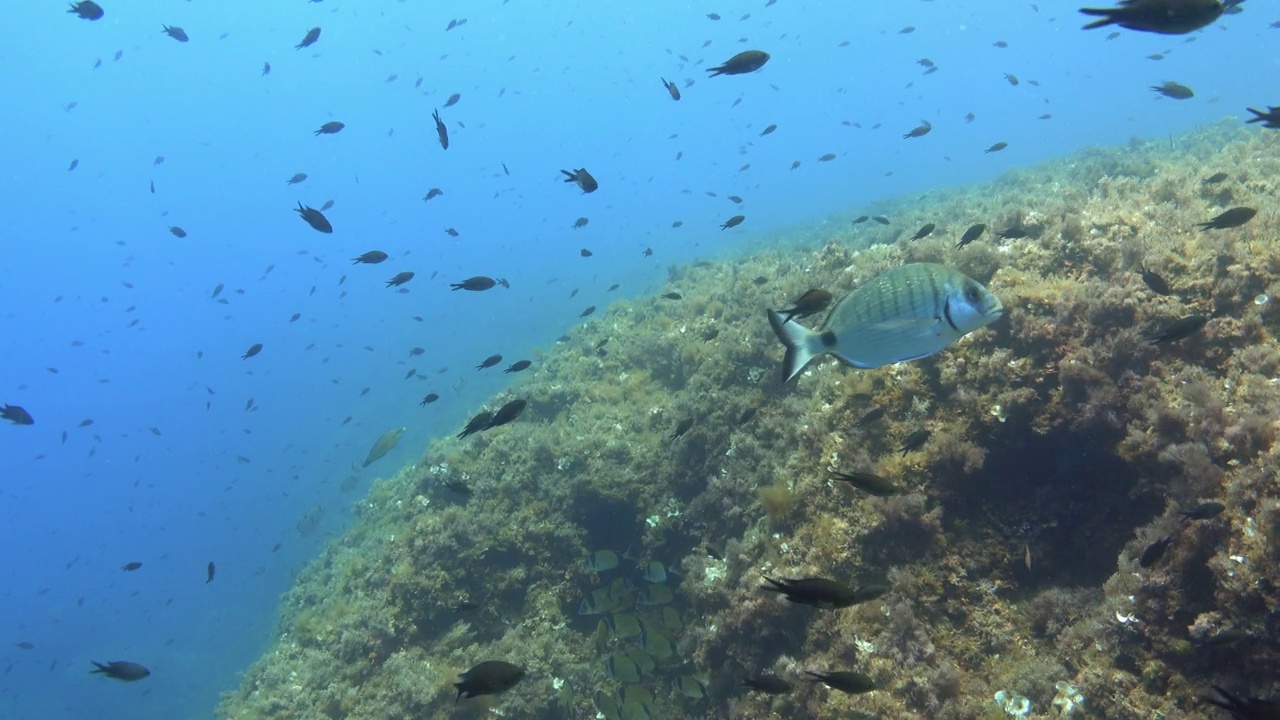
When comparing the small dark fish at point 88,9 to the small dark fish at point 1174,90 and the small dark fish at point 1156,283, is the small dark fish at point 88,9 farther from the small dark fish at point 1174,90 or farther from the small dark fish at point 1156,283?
the small dark fish at point 1174,90

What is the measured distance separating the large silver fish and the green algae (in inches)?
106

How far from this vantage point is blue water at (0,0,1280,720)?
3416 cm

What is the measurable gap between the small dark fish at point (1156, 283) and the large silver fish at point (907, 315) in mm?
3670

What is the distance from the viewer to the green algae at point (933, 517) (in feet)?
13.2

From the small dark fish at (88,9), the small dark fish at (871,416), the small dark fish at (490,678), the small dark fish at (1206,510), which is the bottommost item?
the small dark fish at (871,416)

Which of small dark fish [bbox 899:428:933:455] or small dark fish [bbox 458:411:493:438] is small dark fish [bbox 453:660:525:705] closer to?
small dark fish [bbox 458:411:493:438]

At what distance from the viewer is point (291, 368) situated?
284ft

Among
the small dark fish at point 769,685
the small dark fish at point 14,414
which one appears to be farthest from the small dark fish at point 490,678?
the small dark fish at point 14,414

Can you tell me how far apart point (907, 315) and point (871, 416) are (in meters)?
3.17

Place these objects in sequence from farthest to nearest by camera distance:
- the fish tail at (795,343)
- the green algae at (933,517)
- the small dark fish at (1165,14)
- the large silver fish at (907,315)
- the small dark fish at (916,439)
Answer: the small dark fish at (916,439), the green algae at (933,517), the fish tail at (795,343), the large silver fish at (907,315), the small dark fish at (1165,14)

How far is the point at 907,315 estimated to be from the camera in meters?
2.80

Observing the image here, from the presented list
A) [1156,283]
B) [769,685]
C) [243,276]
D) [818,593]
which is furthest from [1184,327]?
[243,276]

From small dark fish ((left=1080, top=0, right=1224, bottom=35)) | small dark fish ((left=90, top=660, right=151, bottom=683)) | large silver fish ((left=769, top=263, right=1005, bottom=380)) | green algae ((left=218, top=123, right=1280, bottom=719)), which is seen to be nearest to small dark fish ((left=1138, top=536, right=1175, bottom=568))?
green algae ((left=218, top=123, right=1280, bottom=719))

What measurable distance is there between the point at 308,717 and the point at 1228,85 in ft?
561
